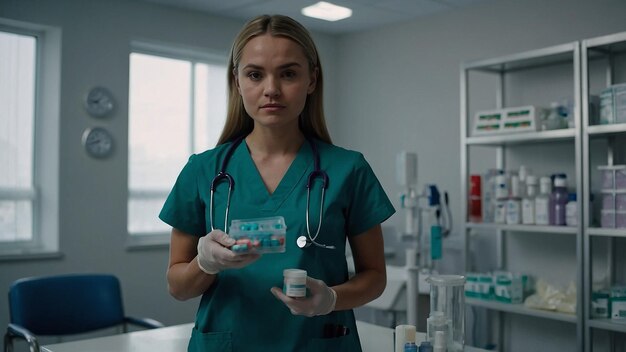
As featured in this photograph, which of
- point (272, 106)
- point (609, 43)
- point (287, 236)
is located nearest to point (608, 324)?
point (609, 43)

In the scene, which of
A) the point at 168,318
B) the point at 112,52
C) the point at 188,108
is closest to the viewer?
the point at 112,52

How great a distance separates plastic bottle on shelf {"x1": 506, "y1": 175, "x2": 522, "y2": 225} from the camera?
3.05 m

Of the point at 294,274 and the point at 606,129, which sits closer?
the point at 294,274

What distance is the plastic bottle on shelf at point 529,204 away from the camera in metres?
2.98

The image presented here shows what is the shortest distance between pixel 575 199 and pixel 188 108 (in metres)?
2.50

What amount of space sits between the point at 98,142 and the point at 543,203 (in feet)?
8.04

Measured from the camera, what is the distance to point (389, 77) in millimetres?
4359

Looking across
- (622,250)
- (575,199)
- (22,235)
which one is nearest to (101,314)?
(22,235)

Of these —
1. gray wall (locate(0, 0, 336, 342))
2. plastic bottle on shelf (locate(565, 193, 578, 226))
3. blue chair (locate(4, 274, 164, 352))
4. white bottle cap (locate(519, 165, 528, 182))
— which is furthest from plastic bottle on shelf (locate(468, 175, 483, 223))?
gray wall (locate(0, 0, 336, 342))

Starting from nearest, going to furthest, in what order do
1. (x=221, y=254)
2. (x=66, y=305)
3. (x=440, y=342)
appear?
(x=221, y=254) → (x=440, y=342) → (x=66, y=305)

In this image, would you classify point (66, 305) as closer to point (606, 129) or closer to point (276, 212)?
point (276, 212)

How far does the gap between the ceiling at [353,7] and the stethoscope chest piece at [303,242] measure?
2.91m

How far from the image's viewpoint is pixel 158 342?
1876mm

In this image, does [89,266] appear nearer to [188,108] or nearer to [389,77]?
[188,108]
